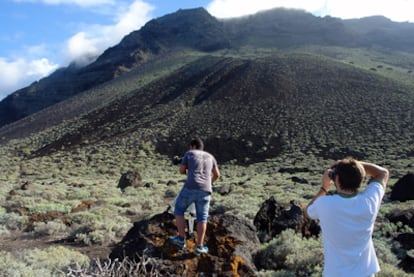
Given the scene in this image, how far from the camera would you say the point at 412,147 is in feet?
115

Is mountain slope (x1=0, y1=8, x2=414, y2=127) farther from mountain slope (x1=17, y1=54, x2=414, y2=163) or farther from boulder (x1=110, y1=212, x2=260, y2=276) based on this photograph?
boulder (x1=110, y1=212, x2=260, y2=276)

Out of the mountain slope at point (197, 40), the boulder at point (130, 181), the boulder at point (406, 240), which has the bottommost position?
the boulder at point (130, 181)

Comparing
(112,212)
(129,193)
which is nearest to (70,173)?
(129,193)

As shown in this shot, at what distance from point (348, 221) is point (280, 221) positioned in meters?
4.77

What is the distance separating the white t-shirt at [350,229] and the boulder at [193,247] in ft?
7.19

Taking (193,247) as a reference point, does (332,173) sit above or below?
above

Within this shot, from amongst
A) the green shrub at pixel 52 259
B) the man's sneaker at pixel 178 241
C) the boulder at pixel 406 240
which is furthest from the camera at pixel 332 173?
the boulder at pixel 406 240

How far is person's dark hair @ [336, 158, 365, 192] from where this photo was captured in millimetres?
3074

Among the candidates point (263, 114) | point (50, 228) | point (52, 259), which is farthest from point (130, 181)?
point (263, 114)

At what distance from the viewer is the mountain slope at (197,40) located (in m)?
100

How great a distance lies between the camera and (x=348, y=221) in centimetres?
318

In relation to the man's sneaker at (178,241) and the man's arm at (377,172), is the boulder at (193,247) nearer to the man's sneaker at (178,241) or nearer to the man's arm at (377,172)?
the man's sneaker at (178,241)

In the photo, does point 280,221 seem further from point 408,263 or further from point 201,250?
point 201,250

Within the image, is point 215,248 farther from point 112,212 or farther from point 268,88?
point 268,88
